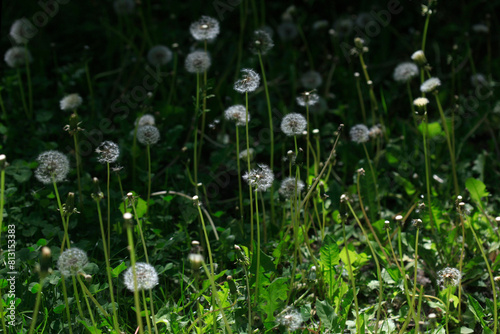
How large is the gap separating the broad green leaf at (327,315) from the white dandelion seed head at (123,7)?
2.11m

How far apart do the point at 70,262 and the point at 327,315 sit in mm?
703

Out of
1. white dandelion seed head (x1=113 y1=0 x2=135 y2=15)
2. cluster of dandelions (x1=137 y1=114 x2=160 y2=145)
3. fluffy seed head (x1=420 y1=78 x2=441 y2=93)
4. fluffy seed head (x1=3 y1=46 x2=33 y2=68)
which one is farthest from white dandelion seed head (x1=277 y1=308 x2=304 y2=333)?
white dandelion seed head (x1=113 y1=0 x2=135 y2=15)

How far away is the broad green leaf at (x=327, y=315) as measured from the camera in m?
1.65

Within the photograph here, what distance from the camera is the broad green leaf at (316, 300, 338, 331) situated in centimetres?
165

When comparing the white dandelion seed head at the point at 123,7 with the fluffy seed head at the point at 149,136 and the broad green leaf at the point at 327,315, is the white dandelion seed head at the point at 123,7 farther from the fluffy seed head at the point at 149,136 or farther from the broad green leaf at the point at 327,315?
the broad green leaf at the point at 327,315

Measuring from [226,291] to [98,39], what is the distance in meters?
2.10

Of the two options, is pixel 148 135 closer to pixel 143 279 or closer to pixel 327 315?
pixel 143 279

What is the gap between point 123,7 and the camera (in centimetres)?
321

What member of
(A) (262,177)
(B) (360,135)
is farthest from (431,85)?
(A) (262,177)

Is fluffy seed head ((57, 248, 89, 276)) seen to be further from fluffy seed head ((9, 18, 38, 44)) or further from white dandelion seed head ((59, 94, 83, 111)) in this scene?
fluffy seed head ((9, 18, 38, 44))

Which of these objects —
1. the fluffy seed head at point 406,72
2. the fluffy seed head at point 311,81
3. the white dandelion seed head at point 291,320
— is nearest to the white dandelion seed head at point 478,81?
the fluffy seed head at point 406,72

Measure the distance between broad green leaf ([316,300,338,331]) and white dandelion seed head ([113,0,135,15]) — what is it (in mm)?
→ 2113

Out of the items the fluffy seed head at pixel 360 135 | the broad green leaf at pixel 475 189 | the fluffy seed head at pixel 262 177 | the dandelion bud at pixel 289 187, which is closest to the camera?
the fluffy seed head at pixel 262 177

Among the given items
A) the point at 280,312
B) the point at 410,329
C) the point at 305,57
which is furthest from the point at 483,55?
the point at 280,312
